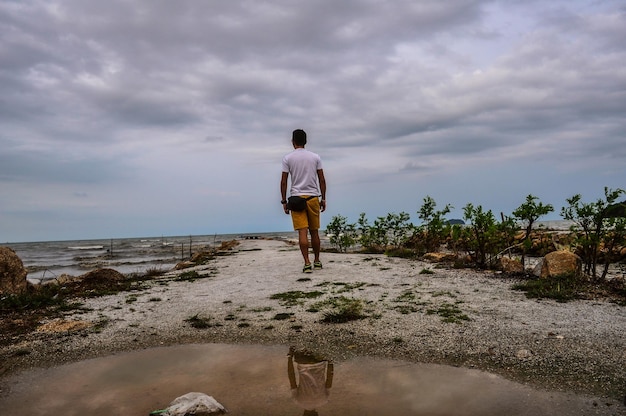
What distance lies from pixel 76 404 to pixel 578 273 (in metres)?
6.77

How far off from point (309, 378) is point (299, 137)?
5.66 m

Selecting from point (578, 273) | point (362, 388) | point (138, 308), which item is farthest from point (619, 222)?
point (138, 308)

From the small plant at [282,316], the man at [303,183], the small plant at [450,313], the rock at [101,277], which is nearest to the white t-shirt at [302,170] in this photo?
the man at [303,183]

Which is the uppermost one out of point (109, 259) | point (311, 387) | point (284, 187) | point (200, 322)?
point (284, 187)

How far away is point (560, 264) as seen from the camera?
6496 mm

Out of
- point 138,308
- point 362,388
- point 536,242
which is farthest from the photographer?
point 536,242

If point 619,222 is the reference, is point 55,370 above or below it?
below

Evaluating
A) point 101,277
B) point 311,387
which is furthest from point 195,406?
point 101,277

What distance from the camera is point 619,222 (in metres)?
6.13

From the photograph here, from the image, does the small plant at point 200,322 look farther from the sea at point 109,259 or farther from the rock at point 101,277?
the sea at point 109,259

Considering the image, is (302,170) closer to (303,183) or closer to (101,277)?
(303,183)

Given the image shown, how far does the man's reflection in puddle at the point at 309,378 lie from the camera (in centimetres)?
272

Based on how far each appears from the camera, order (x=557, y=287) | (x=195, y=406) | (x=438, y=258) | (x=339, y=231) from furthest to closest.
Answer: (x=339, y=231)
(x=438, y=258)
(x=557, y=287)
(x=195, y=406)

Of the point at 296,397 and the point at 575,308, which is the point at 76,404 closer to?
the point at 296,397
